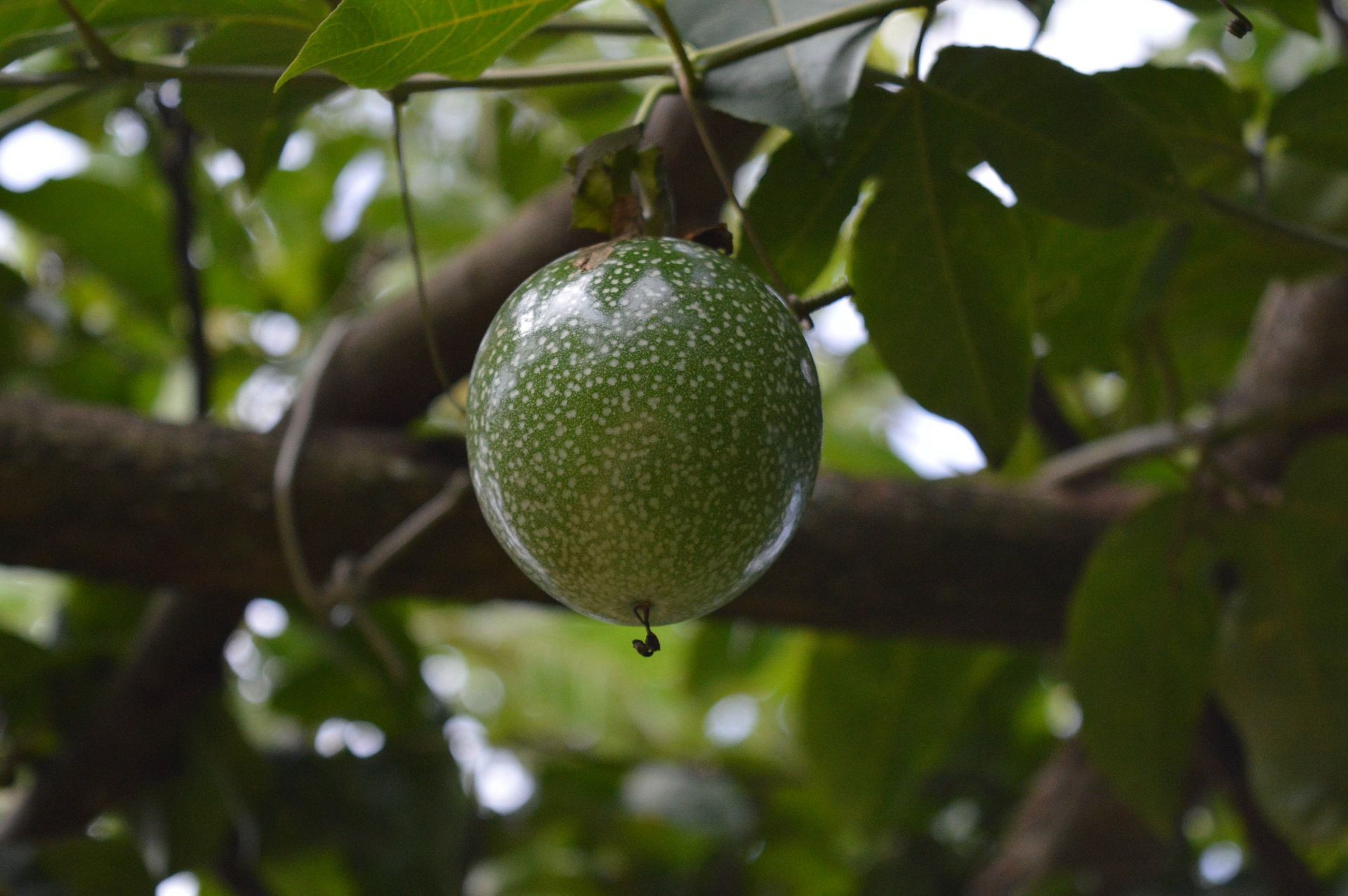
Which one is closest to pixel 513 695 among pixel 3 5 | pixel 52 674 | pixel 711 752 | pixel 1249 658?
pixel 711 752

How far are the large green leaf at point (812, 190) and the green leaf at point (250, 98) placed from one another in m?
0.30

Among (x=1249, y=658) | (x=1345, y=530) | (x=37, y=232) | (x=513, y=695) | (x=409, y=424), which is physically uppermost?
(x=37, y=232)

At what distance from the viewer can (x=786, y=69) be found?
0.66 meters

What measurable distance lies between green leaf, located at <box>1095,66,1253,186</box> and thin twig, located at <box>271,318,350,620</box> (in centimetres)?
71

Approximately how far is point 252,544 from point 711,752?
1.06 m

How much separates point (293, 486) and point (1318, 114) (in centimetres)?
91

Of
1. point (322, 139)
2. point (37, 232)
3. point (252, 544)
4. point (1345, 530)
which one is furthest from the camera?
point (322, 139)

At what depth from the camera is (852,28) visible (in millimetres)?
671

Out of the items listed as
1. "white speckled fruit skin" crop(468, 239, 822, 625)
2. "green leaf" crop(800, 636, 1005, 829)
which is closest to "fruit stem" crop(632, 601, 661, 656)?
"white speckled fruit skin" crop(468, 239, 822, 625)

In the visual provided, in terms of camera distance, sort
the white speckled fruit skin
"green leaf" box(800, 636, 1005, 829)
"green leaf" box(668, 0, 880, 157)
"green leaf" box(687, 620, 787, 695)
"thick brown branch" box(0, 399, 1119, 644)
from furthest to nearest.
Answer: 1. "green leaf" box(687, 620, 787, 695)
2. "green leaf" box(800, 636, 1005, 829)
3. "thick brown branch" box(0, 399, 1119, 644)
4. "green leaf" box(668, 0, 880, 157)
5. the white speckled fruit skin

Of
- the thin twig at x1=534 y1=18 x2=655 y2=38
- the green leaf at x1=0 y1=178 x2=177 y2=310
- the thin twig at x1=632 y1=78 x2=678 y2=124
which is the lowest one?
the green leaf at x1=0 y1=178 x2=177 y2=310

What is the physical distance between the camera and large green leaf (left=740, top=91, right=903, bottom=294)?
746 millimetres

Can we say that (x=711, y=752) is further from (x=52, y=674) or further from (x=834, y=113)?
(x=834, y=113)

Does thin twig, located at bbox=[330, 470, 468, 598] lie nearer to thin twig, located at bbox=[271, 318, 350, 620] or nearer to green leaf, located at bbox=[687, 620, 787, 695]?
thin twig, located at bbox=[271, 318, 350, 620]
